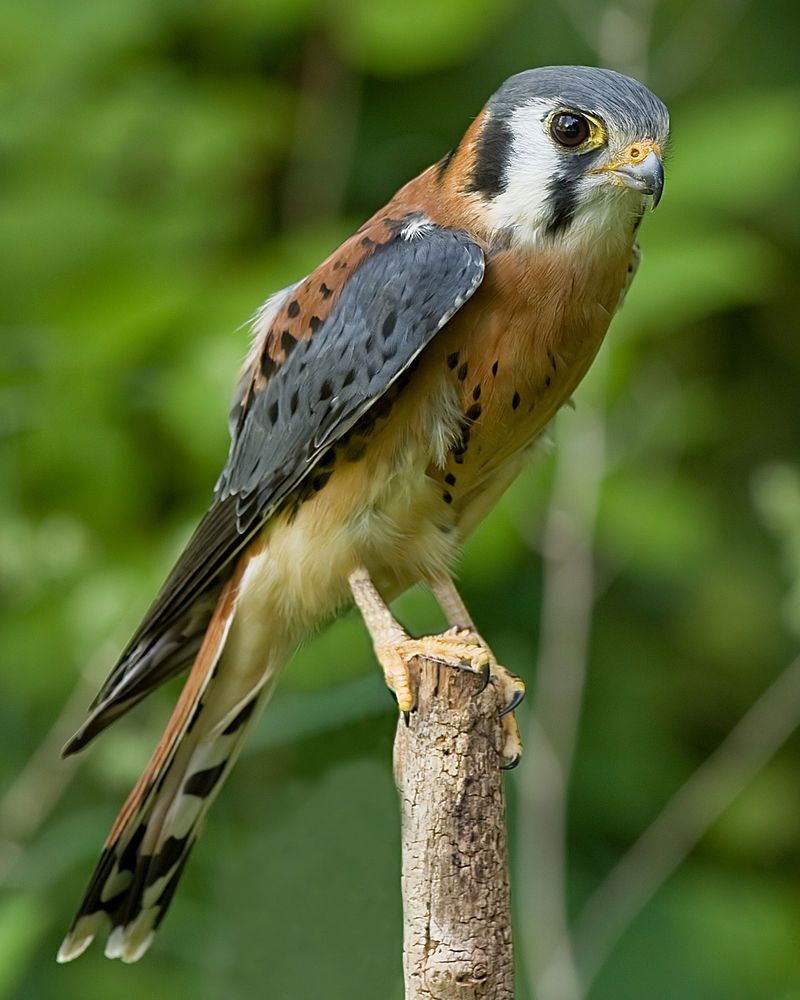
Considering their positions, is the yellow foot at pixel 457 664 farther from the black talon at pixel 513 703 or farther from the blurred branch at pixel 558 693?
the blurred branch at pixel 558 693

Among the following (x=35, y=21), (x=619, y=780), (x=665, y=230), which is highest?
(x=35, y=21)

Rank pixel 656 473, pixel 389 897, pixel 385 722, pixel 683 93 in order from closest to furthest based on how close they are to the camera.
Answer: pixel 389 897
pixel 385 722
pixel 656 473
pixel 683 93

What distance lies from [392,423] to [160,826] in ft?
3.15

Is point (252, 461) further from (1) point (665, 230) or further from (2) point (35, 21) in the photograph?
(2) point (35, 21)

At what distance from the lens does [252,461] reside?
3002 millimetres

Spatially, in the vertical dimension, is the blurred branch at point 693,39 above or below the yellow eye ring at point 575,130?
above

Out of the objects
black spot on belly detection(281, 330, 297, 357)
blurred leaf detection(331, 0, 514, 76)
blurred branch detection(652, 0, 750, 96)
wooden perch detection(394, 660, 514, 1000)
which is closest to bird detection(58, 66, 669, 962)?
black spot on belly detection(281, 330, 297, 357)

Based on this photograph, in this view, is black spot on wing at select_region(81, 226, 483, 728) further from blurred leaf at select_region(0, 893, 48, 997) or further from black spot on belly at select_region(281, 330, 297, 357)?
blurred leaf at select_region(0, 893, 48, 997)

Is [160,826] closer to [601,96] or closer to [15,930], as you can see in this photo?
[15,930]

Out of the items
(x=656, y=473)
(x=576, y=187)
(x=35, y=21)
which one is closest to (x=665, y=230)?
(x=656, y=473)

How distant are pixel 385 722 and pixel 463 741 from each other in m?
0.88

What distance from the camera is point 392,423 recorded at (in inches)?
110

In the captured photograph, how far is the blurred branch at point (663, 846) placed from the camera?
3.55m

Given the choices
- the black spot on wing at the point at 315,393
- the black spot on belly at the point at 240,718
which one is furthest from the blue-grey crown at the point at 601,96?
the black spot on belly at the point at 240,718
